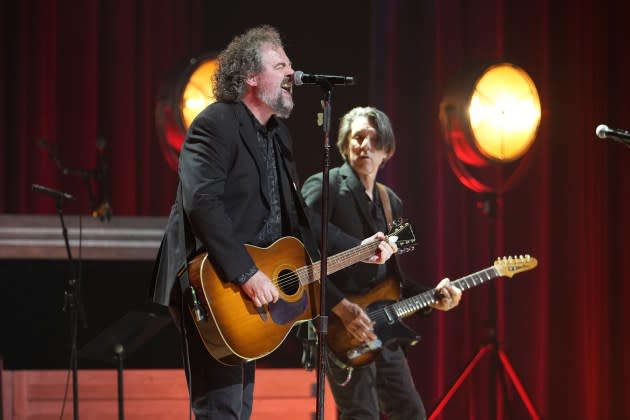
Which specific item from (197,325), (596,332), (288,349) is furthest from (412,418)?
Answer: (596,332)

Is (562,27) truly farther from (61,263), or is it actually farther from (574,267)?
(61,263)

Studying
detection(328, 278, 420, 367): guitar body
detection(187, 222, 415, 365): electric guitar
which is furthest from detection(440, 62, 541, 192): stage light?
detection(187, 222, 415, 365): electric guitar

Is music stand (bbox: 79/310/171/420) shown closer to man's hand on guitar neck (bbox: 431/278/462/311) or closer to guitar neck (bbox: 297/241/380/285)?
guitar neck (bbox: 297/241/380/285)

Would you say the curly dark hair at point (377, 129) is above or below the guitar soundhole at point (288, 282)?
above

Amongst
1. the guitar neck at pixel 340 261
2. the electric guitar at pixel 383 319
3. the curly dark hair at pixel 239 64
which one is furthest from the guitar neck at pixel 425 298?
the curly dark hair at pixel 239 64

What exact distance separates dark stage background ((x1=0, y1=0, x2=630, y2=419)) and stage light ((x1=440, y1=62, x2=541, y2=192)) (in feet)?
2.34

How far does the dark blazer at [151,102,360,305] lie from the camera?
2682mm

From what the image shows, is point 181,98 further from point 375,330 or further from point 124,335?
point 375,330

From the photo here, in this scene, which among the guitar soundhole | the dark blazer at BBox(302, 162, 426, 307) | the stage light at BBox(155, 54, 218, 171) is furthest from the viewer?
the stage light at BBox(155, 54, 218, 171)

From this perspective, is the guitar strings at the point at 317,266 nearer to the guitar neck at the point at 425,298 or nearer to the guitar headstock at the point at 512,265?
the guitar neck at the point at 425,298

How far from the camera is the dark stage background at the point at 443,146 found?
16.8ft

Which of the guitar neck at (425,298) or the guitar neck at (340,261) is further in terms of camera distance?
the guitar neck at (425,298)

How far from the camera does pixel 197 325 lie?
2.68 metres

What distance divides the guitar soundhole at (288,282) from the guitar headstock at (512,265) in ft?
5.12
